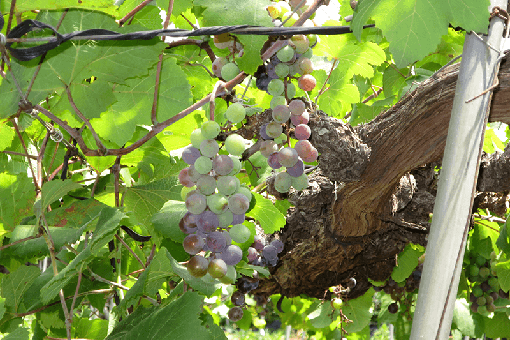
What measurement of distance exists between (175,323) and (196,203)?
296 millimetres

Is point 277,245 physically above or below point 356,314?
above

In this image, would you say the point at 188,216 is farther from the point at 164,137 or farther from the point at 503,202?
the point at 503,202

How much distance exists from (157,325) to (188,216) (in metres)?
0.28

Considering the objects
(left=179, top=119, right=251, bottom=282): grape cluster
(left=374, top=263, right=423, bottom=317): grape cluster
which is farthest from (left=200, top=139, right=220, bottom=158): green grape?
(left=374, top=263, right=423, bottom=317): grape cluster

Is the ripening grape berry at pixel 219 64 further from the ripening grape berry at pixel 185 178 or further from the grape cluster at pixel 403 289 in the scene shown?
the grape cluster at pixel 403 289

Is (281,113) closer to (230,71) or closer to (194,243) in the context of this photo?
(230,71)

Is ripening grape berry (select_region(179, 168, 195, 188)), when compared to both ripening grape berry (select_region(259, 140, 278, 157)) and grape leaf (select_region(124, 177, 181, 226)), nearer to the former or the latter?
ripening grape berry (select_region(259, 140, 278, 157))

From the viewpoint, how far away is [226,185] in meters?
0.91

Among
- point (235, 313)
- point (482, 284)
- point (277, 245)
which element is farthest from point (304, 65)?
point (482, 284)

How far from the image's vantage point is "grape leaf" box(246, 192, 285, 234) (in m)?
1.33

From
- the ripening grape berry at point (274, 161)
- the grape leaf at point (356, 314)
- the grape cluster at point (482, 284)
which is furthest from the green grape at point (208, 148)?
the grape cluster at point (482, 284)

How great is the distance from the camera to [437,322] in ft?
2.48

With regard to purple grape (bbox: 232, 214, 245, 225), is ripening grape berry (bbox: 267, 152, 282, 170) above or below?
above

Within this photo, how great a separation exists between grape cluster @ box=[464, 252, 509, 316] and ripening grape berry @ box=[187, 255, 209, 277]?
1.90 meters
